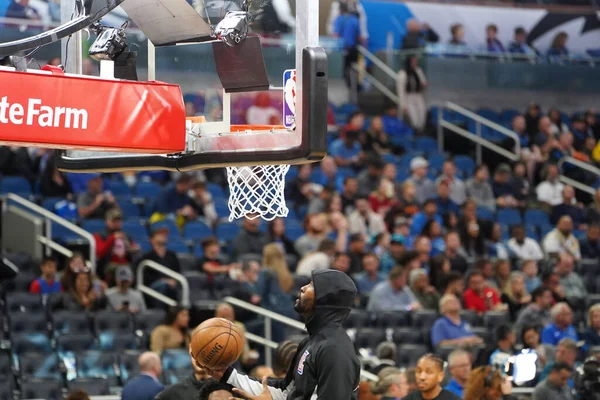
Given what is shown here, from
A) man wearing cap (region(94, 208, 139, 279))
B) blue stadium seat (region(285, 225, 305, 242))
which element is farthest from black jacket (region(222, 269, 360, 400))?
blue stadium seat (region(285, 225, 305, 242))

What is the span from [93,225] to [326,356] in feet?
26.4

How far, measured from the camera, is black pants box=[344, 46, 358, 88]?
1958 centimetres

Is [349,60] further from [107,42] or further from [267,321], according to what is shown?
[107,42]

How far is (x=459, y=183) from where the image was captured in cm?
1644

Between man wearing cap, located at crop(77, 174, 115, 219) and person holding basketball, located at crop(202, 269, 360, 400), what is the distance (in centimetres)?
774

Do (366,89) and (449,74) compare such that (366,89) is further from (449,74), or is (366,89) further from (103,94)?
(103,94)

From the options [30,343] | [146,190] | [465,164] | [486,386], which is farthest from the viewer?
[465,164]

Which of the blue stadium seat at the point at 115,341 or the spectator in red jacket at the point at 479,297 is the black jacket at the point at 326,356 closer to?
the blue stadium seat at the point at 115,341

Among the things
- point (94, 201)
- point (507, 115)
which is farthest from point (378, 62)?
point (94, 201)

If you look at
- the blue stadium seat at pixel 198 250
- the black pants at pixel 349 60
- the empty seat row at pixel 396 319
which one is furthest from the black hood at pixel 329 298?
the black pants at pixel 349 60

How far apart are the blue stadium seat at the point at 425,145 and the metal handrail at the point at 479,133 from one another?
0.31 meters

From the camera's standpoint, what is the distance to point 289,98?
6141 mm

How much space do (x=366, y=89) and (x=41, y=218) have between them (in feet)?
26.4

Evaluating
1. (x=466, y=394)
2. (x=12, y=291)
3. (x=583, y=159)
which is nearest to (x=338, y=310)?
(x=466, y=394)
